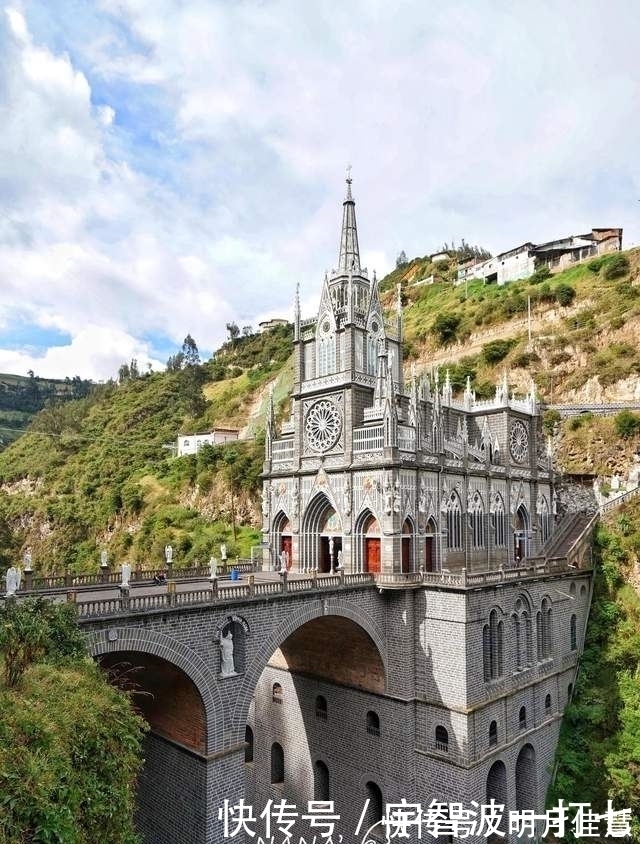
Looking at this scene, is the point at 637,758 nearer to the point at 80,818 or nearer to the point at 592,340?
the point at 80,818

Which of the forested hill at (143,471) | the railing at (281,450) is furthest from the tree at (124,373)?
the railing at (281,450)

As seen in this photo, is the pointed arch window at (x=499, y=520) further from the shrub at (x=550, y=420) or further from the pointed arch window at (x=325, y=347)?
the shrub at (x=550, y=420)

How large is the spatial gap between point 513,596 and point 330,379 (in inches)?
558

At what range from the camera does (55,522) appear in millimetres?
69312

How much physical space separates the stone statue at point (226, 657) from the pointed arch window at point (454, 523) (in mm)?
14046

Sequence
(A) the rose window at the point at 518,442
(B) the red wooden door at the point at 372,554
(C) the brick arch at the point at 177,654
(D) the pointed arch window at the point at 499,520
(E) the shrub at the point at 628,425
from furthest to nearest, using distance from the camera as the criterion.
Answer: (E) the shrub at the point at 628,425, (A) the rose window at the point at 518,442, (D) the pointed arch window at the point at 499,520, (B) the red wooden door at the point at 372,554, (C) the brick arch at the point at 177,654

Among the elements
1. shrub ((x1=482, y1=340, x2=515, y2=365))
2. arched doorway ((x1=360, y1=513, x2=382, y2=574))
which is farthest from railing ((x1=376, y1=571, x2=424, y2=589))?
shrub ((x1=482, y1=340, x2=515, y2=365))

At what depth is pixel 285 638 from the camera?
21516 millimetres

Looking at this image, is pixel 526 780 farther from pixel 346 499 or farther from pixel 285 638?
pixel 346 499

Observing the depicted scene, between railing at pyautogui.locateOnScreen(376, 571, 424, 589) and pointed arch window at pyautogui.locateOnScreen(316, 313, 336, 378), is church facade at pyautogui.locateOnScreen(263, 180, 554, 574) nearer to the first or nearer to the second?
pointed arch window at pyautogui.locateOnScreen(316, 313, 336, 378)

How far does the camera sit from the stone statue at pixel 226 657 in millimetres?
19219

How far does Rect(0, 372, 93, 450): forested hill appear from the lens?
138 metres

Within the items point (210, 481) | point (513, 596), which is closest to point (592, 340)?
point (513, 596)

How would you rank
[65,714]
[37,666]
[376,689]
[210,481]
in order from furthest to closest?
[210,481] → [376,689] → [37,666] → [65,714]
